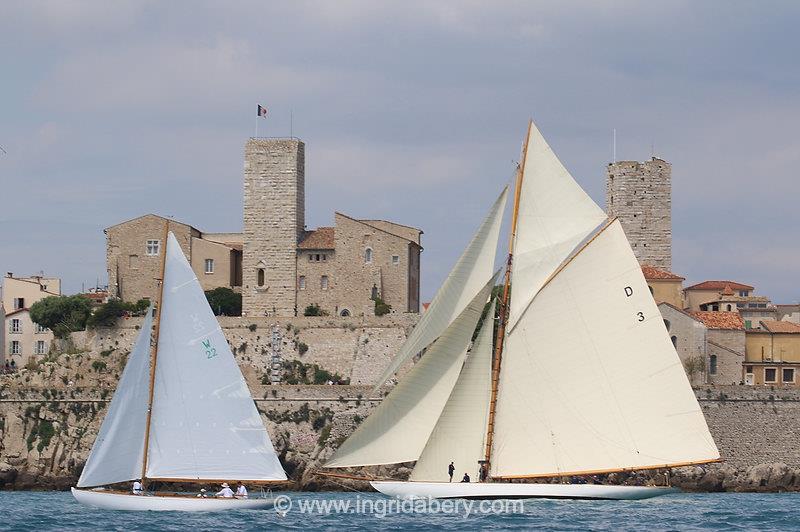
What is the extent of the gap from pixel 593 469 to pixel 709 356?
3228 centimetres

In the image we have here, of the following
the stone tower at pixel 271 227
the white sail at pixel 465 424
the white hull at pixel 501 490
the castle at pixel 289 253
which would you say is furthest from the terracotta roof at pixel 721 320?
the white sail at pixel 465 424

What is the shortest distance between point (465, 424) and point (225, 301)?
127 feet

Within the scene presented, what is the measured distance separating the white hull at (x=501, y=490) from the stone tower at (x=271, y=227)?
3498 cm

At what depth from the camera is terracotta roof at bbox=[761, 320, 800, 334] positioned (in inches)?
3199

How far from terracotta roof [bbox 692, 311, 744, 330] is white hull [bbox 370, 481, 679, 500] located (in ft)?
103

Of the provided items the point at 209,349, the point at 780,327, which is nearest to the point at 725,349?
the point at 780,327

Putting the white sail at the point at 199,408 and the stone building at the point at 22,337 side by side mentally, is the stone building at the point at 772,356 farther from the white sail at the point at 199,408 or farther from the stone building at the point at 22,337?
the white sail at the point at 199,408

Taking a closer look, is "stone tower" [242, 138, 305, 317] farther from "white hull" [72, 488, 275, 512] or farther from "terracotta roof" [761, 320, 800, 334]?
"white hull" [72, 488, 275, 512]

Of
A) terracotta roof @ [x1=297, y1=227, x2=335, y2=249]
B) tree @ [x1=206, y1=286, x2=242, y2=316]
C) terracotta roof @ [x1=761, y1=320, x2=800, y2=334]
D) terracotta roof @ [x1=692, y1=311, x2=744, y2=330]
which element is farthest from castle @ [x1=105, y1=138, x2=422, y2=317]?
terracotta roof @ [x1=761, y1=320, x2=800, y2=334]

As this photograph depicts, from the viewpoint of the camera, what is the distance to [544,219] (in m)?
46.9

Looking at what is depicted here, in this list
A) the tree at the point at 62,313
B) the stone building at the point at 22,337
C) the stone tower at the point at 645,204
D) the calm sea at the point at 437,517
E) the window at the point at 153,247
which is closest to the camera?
the calm sea at the point at 437,517

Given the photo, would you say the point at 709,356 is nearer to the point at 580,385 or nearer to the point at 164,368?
the point at 580,385

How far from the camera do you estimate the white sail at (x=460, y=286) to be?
44750 mm

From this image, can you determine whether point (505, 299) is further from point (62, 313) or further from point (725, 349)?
point (62, 313)
